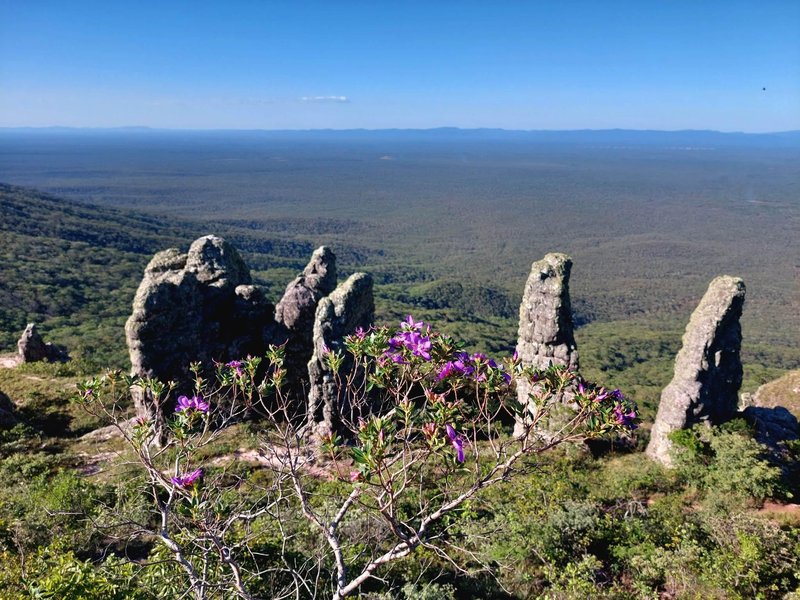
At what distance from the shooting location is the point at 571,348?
16.9 meters

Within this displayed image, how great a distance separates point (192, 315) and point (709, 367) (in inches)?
690

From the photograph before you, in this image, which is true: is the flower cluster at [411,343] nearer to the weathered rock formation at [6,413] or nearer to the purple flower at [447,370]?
the purple flower at [447,370]

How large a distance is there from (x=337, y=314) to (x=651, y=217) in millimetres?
198068

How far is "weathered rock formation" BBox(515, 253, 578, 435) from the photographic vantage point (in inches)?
657

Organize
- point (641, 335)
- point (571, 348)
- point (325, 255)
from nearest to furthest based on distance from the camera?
point (571, 348) → point (325, 255) → point (641, 335)

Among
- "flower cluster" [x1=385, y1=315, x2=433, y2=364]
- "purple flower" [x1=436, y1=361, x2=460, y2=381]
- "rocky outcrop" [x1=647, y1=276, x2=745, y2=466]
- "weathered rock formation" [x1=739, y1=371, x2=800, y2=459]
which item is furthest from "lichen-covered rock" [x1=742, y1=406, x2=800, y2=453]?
"flower cluster" [x1=385, y1=315, x2=433, y2=364]

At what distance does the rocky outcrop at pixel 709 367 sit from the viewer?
1480 cm

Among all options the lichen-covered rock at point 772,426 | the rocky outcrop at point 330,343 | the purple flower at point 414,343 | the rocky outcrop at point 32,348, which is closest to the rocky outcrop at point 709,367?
the lichen-covered rock at point 772,426

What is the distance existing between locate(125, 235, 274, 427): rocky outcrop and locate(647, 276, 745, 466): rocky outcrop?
48.1 feet

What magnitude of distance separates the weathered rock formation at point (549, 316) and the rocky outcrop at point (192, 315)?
32.9 feet

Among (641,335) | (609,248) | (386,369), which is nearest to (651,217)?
(609,248)

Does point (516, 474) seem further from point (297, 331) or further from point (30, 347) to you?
point (30, 347)

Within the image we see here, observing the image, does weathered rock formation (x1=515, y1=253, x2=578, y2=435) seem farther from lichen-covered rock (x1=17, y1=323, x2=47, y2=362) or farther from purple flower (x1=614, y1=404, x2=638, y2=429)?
lichen-covered rock (x1=17, y1=323, x2=47, y2=362)

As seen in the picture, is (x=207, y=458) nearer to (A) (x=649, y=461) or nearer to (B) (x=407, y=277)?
(A) (x=649, y=461)
